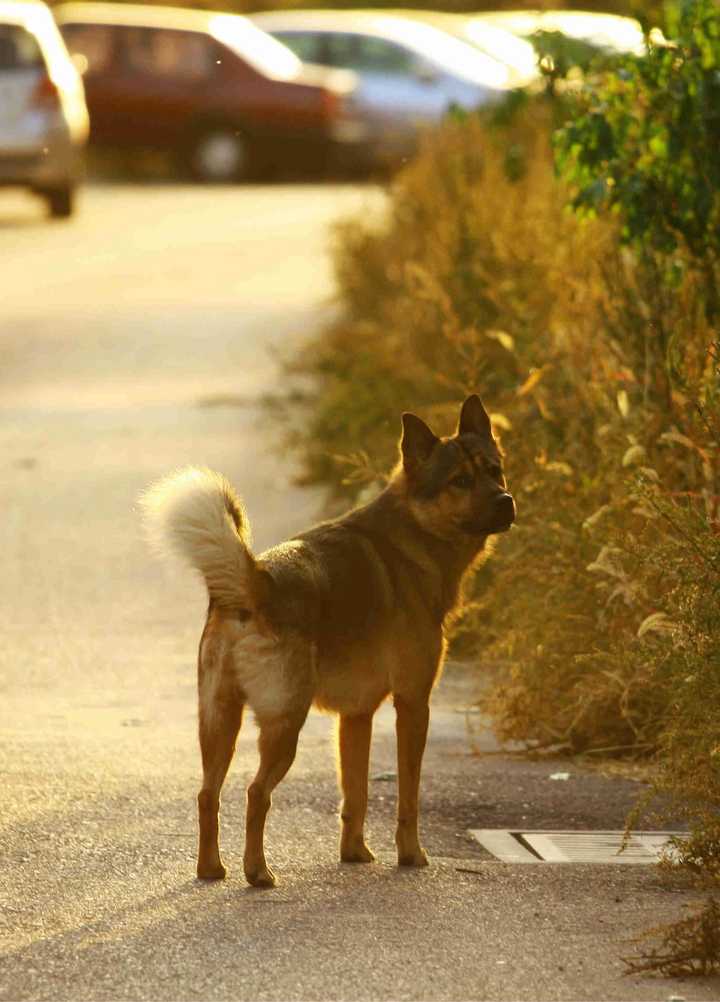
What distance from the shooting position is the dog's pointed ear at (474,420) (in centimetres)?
639

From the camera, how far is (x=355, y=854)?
6109 millimetres

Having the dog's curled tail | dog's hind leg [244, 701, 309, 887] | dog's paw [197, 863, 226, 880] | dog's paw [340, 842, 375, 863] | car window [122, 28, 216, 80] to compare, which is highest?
the dog's curled tail

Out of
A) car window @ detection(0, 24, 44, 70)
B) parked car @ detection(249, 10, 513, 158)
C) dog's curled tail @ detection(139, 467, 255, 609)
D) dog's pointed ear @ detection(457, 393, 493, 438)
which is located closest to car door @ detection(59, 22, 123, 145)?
parked car @ detection(249, 10, 513, 158)

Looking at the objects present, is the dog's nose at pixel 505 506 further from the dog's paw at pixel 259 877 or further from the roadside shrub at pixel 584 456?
the dog's paw at pixel 259 877

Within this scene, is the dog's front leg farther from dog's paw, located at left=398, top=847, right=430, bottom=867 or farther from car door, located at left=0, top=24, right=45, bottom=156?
car door, located at left=0, top=24, right=45, bottom=156

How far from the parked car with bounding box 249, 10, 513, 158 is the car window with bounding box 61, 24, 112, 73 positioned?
3496 millimetres

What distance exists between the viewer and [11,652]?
28.5 ft

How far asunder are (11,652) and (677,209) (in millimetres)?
3049

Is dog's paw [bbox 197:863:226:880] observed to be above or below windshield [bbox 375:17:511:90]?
above

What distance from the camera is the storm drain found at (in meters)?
6.28

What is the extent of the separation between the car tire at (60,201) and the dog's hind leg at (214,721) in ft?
68.9

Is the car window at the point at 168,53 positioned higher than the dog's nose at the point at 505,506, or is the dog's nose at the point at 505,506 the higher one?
the dog's nose at the point at 505,506

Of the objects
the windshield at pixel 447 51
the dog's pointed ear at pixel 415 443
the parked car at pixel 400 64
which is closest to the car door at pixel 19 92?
the parked car at pixel 400 64

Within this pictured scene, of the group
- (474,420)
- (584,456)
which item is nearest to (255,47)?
(584,456)
